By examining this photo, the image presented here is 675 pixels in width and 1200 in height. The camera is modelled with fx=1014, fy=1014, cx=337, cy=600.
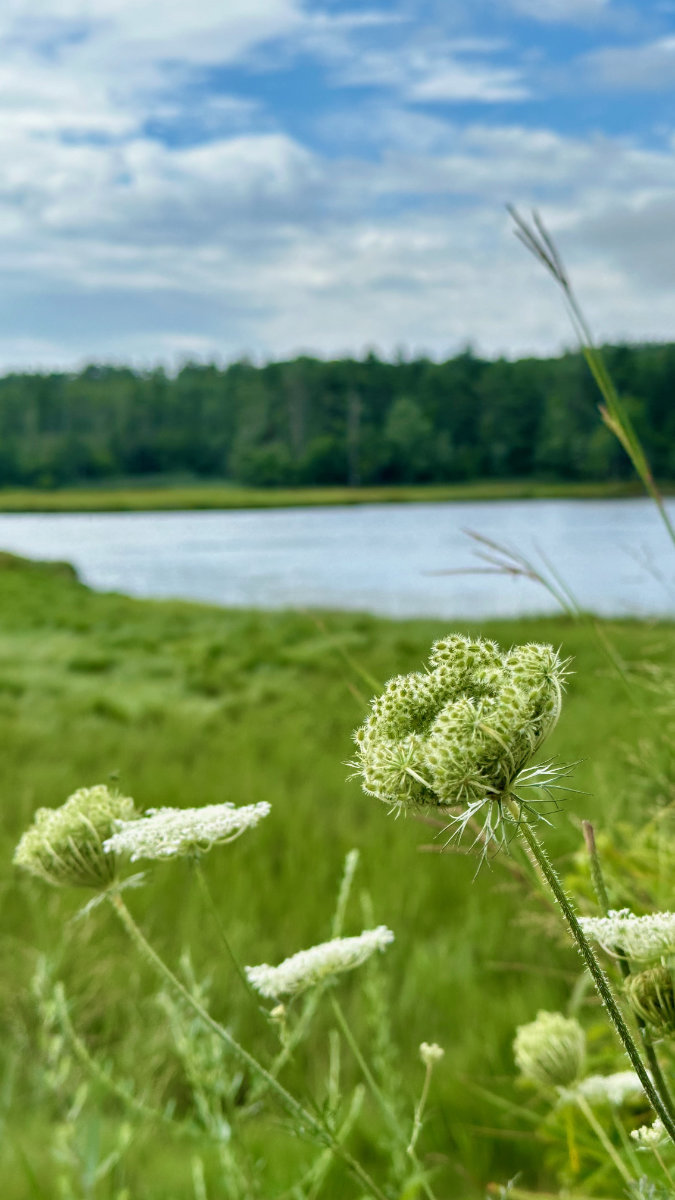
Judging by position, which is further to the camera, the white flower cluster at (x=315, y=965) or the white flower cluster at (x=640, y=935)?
the white flower cluster at (x=315, y=965)

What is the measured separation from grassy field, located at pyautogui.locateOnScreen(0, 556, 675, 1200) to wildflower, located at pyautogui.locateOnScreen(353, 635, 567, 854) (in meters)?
0.04

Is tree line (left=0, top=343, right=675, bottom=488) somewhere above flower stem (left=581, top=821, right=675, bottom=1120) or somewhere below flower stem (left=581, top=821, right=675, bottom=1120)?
above

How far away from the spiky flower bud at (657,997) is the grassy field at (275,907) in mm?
130

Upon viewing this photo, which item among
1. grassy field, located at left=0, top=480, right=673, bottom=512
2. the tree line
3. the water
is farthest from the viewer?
grassy field, located at left=0, top=480, right=673, bottom=512

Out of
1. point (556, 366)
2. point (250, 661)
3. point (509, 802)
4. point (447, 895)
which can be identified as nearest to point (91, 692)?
point (250, 661)

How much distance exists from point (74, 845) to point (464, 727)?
1.70ft

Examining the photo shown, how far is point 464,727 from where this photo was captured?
55 centimetres

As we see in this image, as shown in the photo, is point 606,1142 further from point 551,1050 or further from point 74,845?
point 74,845

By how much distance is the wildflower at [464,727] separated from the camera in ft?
1.79

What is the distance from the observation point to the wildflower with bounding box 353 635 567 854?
547 mm

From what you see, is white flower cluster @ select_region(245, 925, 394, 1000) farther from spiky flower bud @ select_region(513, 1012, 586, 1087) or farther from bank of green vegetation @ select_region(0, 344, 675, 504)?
bank of green vegetation @ select_region(0, 344, 675, 504)

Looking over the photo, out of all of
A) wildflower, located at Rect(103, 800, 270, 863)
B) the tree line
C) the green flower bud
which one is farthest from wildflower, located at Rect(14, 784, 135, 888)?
the tree line

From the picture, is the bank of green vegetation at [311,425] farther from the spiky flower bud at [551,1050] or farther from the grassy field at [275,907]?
the spiky flower bud at [551,1050]

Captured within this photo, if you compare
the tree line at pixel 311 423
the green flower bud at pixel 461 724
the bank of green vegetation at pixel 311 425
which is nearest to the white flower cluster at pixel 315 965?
the green flower bud at pixel 461 724
